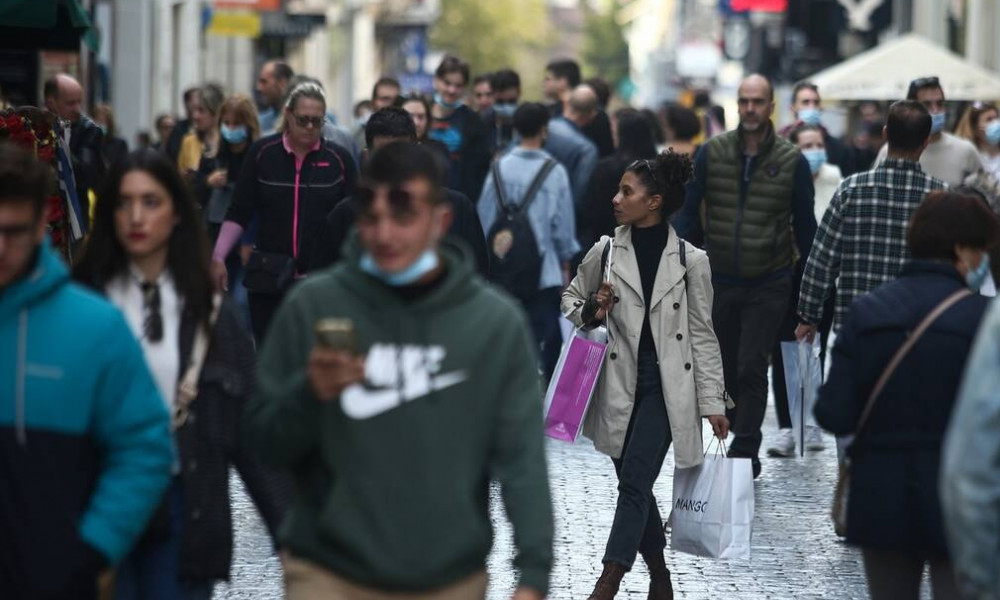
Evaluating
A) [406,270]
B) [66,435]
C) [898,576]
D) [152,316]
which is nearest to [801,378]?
[898,576]

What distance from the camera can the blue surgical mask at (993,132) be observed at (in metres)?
14.7

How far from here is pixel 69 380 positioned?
13.6 ft

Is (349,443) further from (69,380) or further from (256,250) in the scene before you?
(256,250)

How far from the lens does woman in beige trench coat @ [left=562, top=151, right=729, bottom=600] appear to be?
7.44m

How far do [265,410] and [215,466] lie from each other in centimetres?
69

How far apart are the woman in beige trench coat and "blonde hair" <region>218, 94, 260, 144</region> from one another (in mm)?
5484

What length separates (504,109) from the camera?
16516 millimetres

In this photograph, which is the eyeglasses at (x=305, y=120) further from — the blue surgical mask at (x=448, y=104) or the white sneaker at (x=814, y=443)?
the blue surgical mask at (x=448, y=104)

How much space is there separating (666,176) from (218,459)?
10.5 feet

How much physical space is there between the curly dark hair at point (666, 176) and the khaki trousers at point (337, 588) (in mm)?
3536

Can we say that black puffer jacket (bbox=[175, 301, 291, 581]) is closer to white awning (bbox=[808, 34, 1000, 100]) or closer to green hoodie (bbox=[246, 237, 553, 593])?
green hoodie (bbox=[246, 237, 553, 593])

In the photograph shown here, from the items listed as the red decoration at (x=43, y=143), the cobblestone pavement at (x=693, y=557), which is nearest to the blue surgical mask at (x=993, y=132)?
the cobblestone pavement at (x=693, y=557)

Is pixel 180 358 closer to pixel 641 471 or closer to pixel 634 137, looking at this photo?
pixel 641 471

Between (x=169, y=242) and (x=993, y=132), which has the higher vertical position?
(x=993, y=132)
